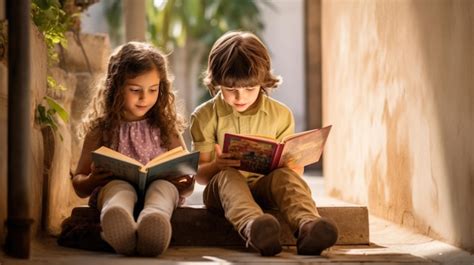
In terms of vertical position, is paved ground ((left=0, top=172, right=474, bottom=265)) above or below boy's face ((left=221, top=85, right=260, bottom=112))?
below

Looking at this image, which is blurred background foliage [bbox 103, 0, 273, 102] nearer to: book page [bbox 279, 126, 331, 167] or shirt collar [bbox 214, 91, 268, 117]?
shirt collar [bbox 214, 91, 268, 117]

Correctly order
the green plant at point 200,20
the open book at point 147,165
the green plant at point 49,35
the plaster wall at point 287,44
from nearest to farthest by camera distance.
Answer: the open book at point 147,165, the green plant at point 49,35, the green plant at point 200,20, the plaster wall at point 287,44

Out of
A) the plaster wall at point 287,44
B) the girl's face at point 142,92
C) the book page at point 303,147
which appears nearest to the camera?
the book page at point 303,147

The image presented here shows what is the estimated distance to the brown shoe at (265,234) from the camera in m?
3.22

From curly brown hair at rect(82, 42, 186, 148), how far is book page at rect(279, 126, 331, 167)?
57 centimetres

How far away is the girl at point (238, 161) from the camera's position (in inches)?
129

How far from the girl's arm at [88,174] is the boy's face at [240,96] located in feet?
1.83

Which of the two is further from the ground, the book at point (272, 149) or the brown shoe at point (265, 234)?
the book at point (272, 149)

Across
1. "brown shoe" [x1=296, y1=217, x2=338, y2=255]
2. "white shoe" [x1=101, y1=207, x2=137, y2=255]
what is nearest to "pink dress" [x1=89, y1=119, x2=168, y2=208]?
"white shoe" [x1=101, y1=207, x2=137, y2=255]

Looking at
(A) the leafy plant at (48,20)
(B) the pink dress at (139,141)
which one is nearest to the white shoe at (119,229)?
(B) the pink dress at (139,141)

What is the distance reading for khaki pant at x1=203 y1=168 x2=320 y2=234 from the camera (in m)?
3.41

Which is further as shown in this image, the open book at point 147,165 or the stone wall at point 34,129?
the open book at point 147,165

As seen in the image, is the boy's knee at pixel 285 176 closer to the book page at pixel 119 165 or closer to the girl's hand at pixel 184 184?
the girl's hand at pixel 184 184

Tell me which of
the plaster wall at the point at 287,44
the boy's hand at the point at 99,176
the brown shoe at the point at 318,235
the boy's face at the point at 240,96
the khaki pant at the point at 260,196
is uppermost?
the plaster wall at the point at 287,44
